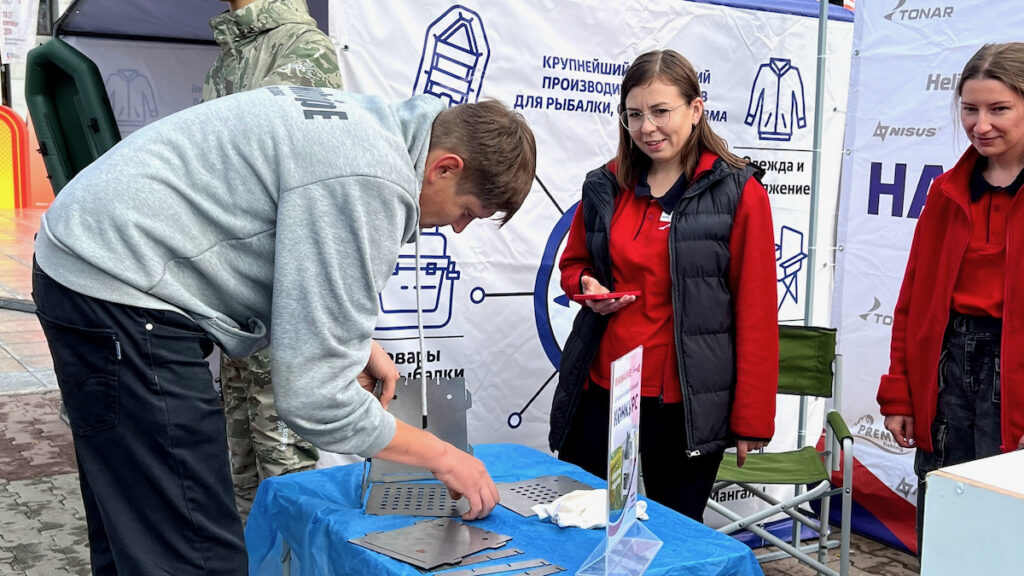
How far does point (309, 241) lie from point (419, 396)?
65 cm

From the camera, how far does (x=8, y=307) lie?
304 inches

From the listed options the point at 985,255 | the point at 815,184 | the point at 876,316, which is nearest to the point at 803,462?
the point at 876,316

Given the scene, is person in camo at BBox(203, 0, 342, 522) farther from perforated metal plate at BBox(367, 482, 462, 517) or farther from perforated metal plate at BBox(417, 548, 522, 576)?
perforated metal plate at BBox(417, 548, 522, 576)

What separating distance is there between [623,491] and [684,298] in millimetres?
879

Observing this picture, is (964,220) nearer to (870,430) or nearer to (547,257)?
(547,257)

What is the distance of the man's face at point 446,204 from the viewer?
154 centimetres

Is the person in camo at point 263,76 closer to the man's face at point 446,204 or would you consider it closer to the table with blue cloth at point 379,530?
the table with blue cloth at point 379,530

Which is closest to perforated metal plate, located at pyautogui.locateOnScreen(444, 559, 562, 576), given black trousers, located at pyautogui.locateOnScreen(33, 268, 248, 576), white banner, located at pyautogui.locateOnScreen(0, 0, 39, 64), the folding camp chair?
black trousers, located at pyautogui.locateOnScreen(33, 268, 248, 576)

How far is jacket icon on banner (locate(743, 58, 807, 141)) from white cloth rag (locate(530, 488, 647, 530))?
6.86 ft

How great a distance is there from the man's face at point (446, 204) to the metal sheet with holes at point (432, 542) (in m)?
0.54

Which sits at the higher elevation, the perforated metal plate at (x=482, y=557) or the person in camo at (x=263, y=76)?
the person in camo at (x=263, y=76)

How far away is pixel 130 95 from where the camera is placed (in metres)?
3.45

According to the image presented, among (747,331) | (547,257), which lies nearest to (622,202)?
(747,331)

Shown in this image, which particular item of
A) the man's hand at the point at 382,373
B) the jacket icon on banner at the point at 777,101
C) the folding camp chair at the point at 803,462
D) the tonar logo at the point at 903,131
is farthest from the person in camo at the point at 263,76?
the tonar logo at the point at 903,131
